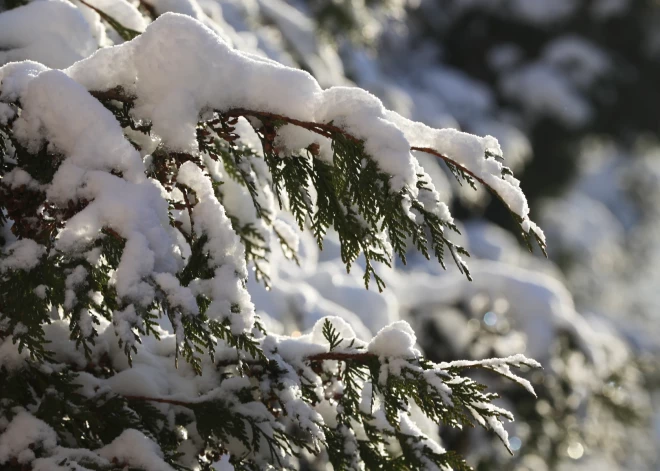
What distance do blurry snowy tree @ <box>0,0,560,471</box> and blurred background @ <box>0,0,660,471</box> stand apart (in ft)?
1.83

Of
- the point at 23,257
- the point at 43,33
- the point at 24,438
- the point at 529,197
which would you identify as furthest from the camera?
the point at 529,197

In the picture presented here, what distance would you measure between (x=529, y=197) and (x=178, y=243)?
8.10m

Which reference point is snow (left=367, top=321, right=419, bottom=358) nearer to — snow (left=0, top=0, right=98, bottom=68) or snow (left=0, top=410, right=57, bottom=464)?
snow (left=0, top=410, right=57, bottom=464)

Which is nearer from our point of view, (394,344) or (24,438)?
(24,438)

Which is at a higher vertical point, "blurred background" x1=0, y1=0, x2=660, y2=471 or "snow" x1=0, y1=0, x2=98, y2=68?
"snow" x1=0, y1=0, x2=98, y2=68

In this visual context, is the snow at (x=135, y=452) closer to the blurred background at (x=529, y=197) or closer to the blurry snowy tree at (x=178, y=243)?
the blurry snowy tree at (x=178, y=243)

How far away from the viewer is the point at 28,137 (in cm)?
108

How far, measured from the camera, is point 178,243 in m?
1.18

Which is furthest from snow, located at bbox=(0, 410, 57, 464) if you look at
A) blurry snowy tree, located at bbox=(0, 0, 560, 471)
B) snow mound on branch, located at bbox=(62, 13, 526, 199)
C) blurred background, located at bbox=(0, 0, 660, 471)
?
blurred background, located at bbox=(0, 0, 660, 471)

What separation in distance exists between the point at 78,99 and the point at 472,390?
89 centimetres

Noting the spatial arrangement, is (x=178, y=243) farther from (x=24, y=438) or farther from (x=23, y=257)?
(x=24, y=438)

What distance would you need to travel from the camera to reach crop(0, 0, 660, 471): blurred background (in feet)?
10.1

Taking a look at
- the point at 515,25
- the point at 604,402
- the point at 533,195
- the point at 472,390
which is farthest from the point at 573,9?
the point at 472,390

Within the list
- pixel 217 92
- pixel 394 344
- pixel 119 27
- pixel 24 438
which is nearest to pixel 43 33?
pixel 119 27
